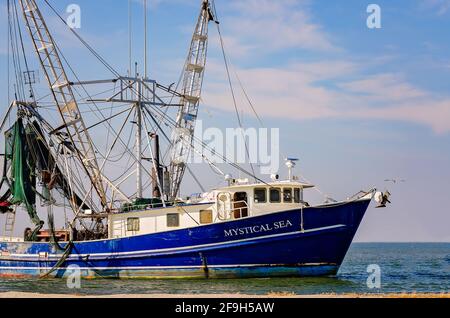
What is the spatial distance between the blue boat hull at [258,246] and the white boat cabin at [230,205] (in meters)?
0.84

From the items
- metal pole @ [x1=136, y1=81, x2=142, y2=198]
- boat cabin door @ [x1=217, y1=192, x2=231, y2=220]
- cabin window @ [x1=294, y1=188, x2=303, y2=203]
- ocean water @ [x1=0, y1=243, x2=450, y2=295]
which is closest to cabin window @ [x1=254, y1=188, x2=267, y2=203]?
boat cabin door @ [x1=217, y1=192, x2=231, y2=220]

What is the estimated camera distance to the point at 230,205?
103ft

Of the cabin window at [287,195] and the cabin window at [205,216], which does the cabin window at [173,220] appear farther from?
the cabin window at [287,195]

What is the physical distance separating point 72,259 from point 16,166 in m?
7.68

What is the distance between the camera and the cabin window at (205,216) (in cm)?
3181

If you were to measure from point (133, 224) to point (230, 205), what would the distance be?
5.85 metres

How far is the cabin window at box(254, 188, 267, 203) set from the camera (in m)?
31.4

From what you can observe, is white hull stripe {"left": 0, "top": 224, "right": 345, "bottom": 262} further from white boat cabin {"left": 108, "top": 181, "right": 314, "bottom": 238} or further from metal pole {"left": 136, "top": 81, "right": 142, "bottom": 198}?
metal pole {"left": 136, "top": 81, "right": 142, "bottom": 198}

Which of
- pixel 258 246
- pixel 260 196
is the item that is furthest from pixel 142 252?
pixel 260 196

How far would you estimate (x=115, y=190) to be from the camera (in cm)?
3641

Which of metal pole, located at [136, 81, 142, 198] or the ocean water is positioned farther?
metal pole, located at [136, 81, 142, 198]

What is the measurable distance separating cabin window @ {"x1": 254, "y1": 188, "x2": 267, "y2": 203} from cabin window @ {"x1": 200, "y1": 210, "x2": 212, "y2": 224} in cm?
237
